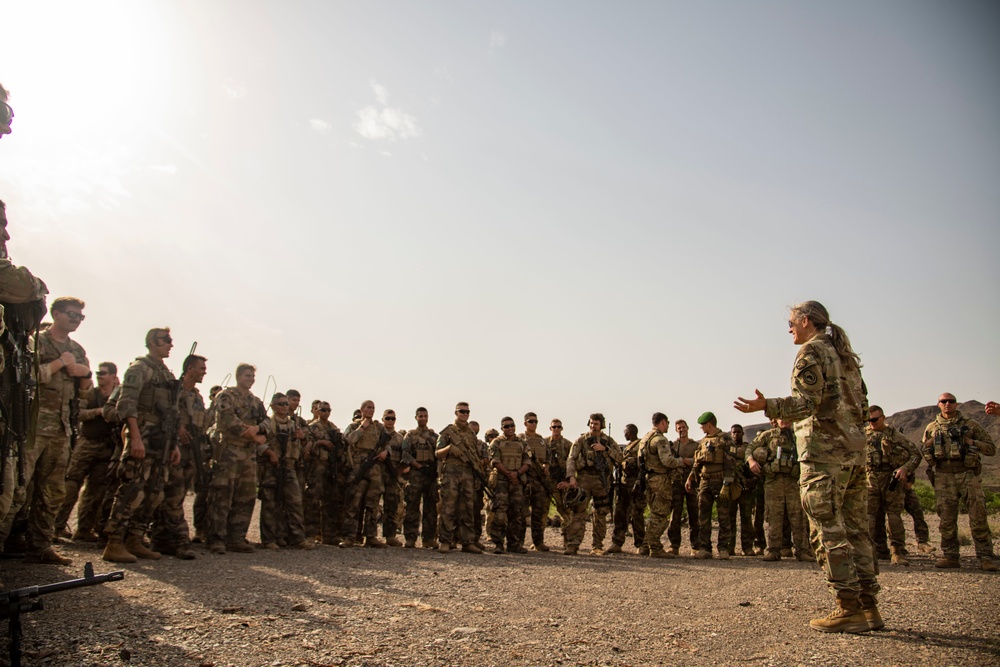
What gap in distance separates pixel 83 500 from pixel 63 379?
2.46 meters

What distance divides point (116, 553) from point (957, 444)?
10790 mm

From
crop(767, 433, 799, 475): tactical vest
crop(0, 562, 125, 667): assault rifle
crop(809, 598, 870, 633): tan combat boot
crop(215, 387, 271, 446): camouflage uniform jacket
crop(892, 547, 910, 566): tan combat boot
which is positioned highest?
crop(215, 387, 271, 446): camouflage uniform jacket

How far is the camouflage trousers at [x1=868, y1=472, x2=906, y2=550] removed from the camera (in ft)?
32.7

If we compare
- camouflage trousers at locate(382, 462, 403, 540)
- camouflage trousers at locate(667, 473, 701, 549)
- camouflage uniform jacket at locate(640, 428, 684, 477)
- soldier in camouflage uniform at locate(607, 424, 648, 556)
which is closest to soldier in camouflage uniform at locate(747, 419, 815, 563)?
camouflage trousers at locate(667, 473, 701, 549)

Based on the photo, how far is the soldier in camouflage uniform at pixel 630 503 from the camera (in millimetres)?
11742

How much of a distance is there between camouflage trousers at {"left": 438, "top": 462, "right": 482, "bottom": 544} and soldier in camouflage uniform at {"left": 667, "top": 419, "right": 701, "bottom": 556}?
356 centimetres

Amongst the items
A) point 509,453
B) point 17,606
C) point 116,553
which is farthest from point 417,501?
point 17,606

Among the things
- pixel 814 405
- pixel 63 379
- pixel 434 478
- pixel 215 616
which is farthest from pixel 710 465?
pixel 63 379

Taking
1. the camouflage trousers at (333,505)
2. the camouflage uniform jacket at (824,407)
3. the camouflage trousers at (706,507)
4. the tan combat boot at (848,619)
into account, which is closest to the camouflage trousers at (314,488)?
the camouflage trousers at (333,505)

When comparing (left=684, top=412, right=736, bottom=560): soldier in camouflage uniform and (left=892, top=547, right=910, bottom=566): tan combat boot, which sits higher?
(left=684, top=412, right=736, bottom=560): soldier in camouflage uniform

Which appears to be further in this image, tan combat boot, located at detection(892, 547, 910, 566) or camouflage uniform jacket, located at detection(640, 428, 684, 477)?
camouflage uniform jacket, located at detection(640, 428, 684, 477)

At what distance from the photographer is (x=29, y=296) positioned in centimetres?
424

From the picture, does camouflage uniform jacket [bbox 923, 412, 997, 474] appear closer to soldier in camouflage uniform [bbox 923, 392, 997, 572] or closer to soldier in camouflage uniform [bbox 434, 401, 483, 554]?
soldier in camouflage uniform [bbox 923, 392, 997, 572]

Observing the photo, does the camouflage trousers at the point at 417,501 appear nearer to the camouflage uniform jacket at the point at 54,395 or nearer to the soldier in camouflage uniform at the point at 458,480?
the soldier in camouflage uniform at the point at 458,480
